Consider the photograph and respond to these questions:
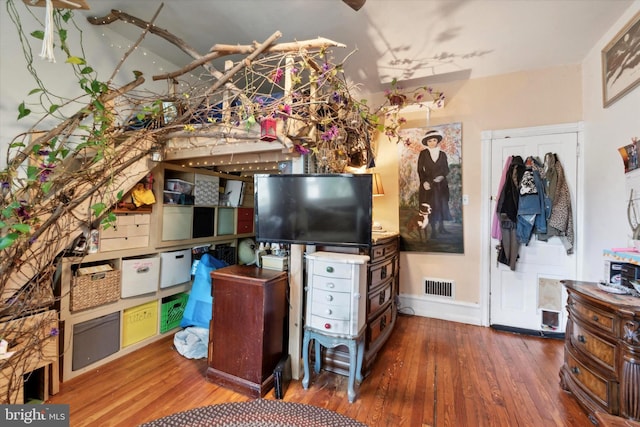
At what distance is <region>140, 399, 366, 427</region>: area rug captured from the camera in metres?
1.24

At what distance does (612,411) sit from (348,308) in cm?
153

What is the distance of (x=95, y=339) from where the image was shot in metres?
2.03

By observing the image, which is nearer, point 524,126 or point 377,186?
point 524,126

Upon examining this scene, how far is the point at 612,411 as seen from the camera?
4.83ft

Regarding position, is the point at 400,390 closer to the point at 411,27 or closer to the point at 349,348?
the point at 349,348

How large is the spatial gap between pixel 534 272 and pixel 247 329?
2.93m

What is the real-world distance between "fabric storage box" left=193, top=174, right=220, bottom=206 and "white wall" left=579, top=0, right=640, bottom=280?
11.6 ft

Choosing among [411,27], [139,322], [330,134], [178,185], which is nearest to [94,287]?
[139,322]

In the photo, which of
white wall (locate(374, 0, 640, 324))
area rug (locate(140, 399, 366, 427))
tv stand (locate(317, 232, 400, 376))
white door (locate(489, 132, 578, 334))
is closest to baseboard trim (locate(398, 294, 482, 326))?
white wall (locate(374, 0, 640, 324))

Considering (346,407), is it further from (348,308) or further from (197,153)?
(197,153)

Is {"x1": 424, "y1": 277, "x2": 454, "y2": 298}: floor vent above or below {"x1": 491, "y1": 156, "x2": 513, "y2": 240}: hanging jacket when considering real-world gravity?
below

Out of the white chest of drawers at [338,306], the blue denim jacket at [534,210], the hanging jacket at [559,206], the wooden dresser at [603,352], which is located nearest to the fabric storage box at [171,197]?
the white chest of drawers at [338,306]

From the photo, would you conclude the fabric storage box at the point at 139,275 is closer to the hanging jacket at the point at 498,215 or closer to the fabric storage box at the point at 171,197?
the fabric storage box at the point at 171,197

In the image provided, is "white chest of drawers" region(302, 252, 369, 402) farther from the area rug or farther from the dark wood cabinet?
the area rug
